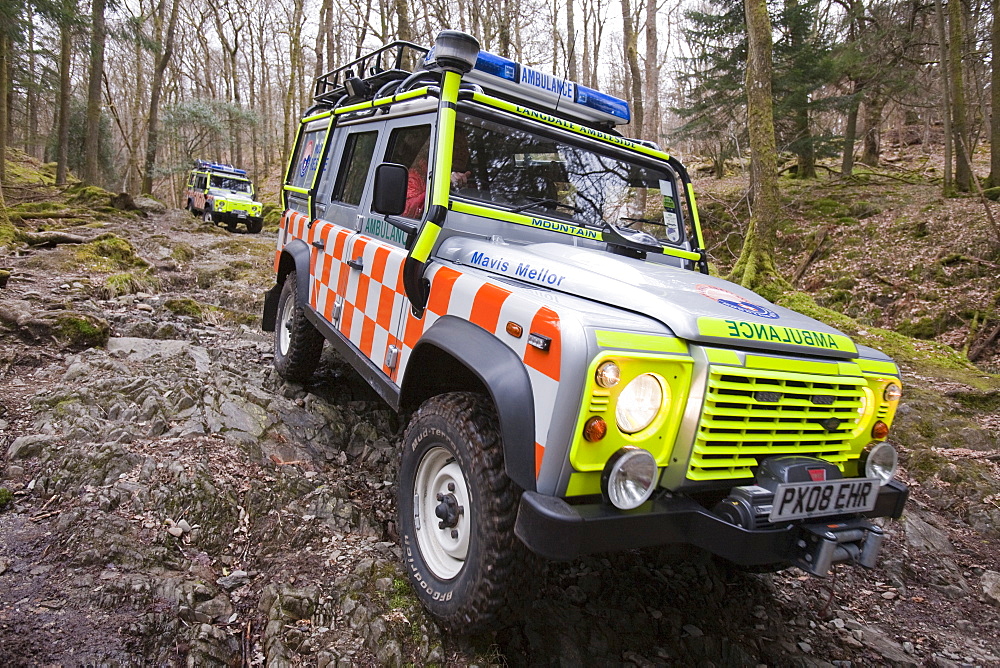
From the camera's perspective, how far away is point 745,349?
214cm

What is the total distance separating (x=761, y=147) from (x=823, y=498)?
7111 mm

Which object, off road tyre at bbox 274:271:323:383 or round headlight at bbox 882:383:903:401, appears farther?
off road tyre at bbox 274:271:323:383

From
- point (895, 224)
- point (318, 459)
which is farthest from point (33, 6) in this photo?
point (895, 224)

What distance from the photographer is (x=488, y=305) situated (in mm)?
2363

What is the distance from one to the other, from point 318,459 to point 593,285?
7.32 ft

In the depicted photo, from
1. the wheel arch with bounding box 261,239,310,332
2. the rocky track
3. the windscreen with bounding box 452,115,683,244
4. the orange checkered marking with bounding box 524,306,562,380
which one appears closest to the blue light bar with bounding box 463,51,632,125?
the windscreen with bounding box 452,115,683,244

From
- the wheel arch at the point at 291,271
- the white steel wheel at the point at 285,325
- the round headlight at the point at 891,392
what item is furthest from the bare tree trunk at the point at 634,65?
the round headlight at the point at 891,392

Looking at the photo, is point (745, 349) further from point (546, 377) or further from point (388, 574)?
point (388, 574)

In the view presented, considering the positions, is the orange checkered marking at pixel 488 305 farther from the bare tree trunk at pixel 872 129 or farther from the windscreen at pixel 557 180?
the bare tree trunk at pixel 872 129

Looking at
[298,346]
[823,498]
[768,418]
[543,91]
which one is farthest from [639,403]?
[298,346]

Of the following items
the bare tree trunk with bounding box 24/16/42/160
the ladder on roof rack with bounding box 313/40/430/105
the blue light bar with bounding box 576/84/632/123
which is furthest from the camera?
the bare tree trunk with bounding box 24/16/42/160

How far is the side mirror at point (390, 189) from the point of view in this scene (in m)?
2.89

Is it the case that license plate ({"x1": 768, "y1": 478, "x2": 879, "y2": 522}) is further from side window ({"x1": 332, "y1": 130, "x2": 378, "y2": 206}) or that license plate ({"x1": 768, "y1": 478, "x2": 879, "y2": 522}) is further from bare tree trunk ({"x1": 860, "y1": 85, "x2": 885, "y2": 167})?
bare tree trunk ({"x1": 860, "y1": 85, "x2": 885, "y2": 167})

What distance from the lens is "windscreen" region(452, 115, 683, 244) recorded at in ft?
10.3
